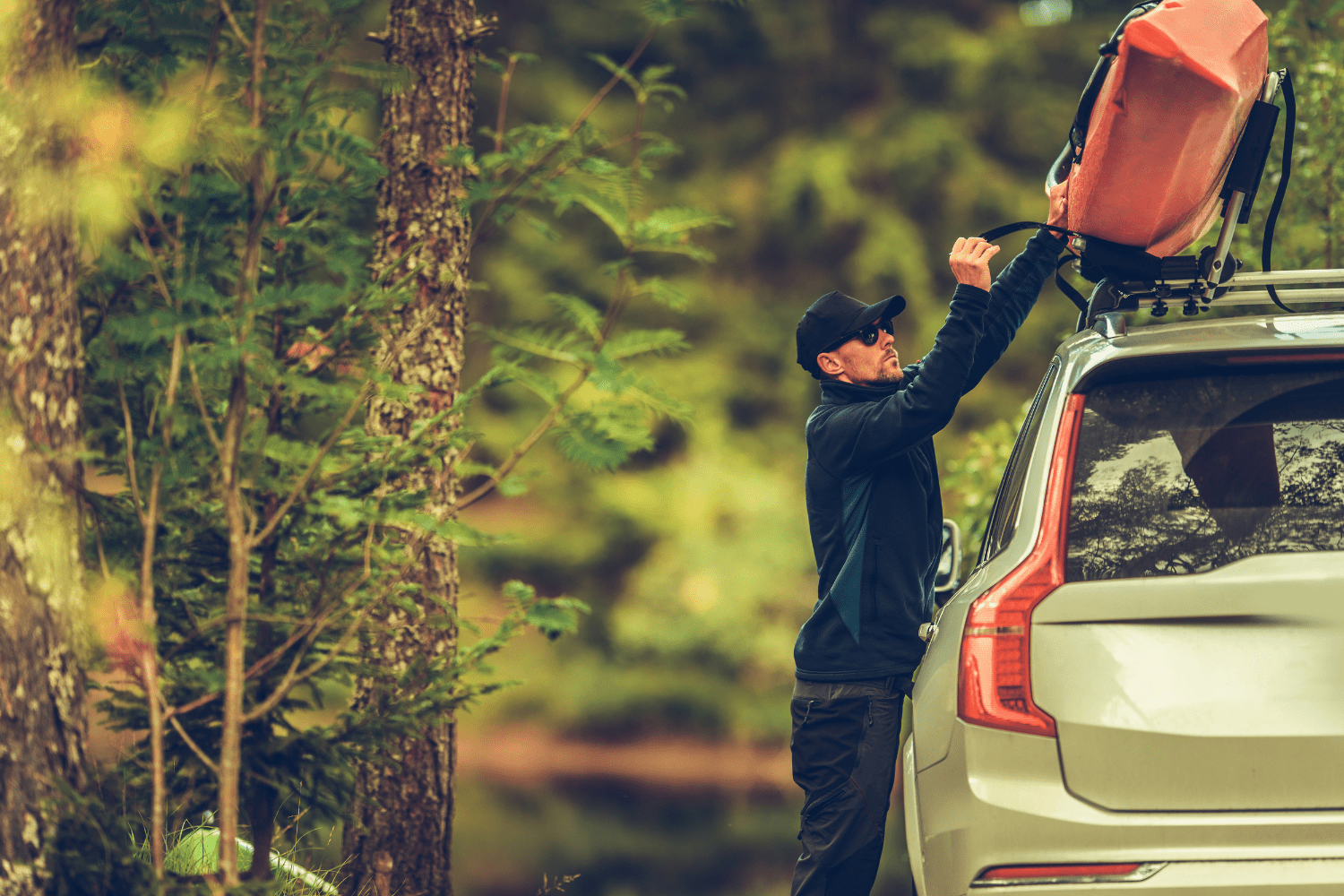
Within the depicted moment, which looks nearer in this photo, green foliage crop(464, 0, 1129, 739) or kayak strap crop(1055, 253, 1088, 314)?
kayak strap crop(1055, 253, 1088, 314)

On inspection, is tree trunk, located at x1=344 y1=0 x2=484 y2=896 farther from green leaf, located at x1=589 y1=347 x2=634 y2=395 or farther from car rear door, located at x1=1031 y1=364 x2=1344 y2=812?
car rear door, located at x1=1031 y1=364 x2=1344 y2=812

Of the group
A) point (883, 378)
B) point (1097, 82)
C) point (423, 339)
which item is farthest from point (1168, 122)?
point (423, 339)

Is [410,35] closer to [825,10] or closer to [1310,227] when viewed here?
[1310,227]

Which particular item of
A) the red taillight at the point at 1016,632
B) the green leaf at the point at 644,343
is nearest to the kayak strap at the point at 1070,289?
the red taillight at the point at 1016,632

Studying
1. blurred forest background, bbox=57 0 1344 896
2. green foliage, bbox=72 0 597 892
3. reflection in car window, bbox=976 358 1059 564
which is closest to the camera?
reflection in car window, bbox=976 358 1059 564

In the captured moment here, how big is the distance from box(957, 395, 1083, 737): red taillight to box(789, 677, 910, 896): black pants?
0.80 m

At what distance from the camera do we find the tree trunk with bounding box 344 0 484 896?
4.53 meters

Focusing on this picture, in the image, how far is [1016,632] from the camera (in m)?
2.56

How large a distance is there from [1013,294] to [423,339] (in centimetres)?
214

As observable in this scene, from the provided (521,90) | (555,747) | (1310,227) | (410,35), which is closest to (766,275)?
(521,90)

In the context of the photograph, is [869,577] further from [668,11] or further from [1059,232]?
[668,11]

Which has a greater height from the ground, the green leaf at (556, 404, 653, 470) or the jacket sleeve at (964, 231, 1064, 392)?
the jacket sleeve at (964, 231, 1064, 392)

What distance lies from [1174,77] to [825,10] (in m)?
15.9

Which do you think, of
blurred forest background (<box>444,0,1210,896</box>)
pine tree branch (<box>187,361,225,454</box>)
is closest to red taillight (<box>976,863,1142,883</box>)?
pine tree branch (<box>187,361,225,454</box>)
